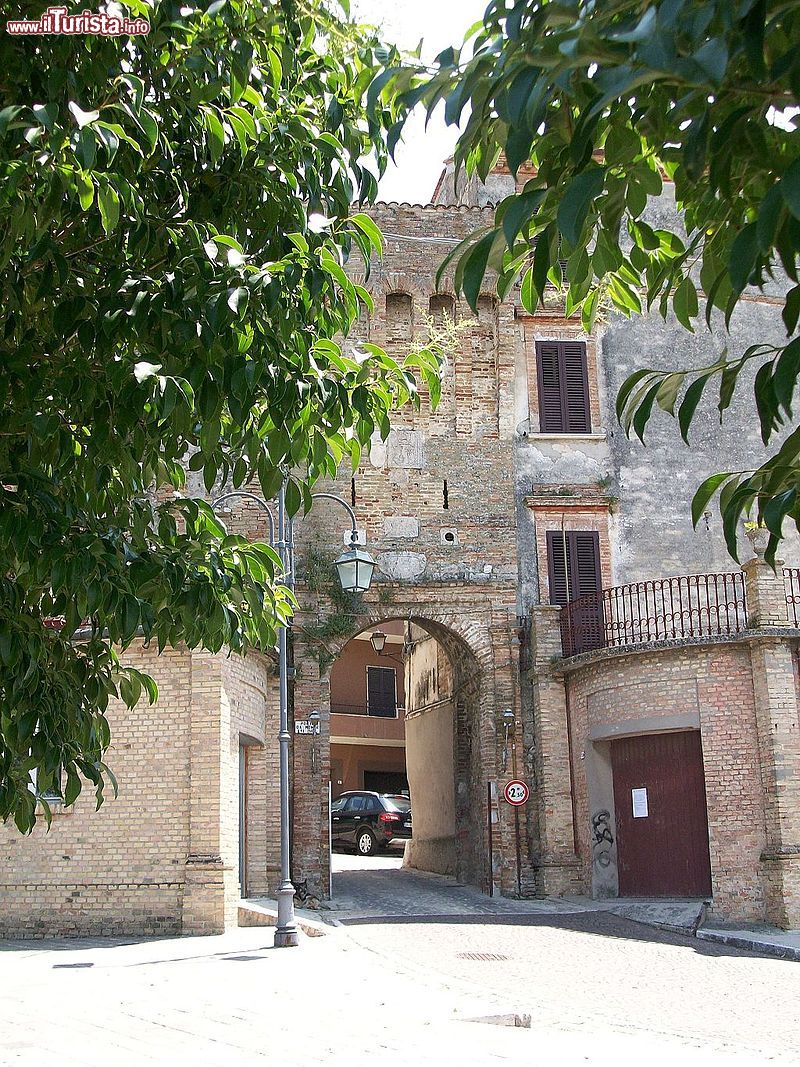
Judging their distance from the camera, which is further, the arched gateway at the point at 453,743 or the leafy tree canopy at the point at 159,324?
the arched gateway at the point at 453,743

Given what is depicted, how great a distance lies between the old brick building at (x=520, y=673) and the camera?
1573 cm

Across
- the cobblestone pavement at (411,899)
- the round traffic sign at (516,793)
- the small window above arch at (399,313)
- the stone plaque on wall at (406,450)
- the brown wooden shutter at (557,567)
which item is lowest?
the cobblestone pavement at (411,899)

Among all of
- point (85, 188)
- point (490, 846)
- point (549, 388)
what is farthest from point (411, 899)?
point (85, 188)

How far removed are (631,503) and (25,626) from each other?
18.8 m

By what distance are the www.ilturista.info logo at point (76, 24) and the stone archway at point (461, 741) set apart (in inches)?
685

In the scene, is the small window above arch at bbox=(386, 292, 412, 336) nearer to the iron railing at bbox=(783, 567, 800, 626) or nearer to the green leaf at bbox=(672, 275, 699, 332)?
the iron railing at bbox=(783, 567, 800, 626)

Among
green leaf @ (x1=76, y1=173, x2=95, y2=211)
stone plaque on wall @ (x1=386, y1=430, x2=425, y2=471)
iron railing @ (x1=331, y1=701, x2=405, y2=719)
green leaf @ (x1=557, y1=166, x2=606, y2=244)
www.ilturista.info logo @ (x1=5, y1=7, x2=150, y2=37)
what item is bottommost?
green leaf @ (x1=557, y1=166, x2=606, y2=244)

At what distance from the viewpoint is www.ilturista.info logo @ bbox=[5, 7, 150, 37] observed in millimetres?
4477

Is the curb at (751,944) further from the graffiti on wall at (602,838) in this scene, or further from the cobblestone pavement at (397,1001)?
the graffiti on wall at (602,838)

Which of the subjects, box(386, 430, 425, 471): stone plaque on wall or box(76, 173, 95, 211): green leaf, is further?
box(386, 430, 425, 471): stone plaque on wall

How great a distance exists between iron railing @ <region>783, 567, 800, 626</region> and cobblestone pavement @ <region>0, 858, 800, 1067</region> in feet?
17.5

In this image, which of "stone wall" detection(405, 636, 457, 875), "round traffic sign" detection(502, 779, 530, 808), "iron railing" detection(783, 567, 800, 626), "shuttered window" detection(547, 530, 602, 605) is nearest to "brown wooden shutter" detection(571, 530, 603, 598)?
"shuttered window" detection(547, 530, 602, 605)

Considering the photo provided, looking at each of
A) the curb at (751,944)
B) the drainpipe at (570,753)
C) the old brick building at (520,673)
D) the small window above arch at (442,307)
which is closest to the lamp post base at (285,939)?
the old brick building at (520,673)

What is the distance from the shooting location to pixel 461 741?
966 inches
